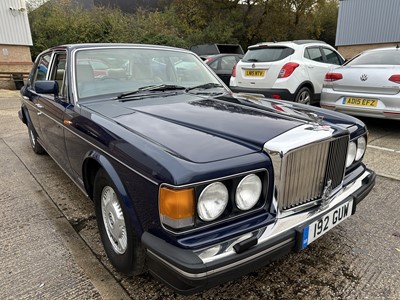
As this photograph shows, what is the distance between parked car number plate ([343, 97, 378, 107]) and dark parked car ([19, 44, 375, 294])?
2.95 m

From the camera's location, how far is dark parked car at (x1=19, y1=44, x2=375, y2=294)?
61.4 inches

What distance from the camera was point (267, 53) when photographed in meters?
6.71

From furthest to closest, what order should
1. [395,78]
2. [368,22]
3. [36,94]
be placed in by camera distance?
[368,22], [395,78], [36,94]

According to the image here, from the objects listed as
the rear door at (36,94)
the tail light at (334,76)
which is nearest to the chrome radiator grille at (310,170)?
the rear door at (36,94)

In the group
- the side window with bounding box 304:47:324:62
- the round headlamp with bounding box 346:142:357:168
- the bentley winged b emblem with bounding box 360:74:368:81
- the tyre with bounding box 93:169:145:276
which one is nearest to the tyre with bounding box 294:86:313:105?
the side window with bounding box 304:47:324:62

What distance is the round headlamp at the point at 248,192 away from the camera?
5.54ft

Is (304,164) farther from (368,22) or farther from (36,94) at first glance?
(368,22)

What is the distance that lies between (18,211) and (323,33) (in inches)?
1340

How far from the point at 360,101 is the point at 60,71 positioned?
4.53 m

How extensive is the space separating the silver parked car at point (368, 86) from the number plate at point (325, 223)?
11.4 feet

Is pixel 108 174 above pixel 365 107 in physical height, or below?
above

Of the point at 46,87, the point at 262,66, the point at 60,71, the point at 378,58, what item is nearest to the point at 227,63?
the point at 262,66

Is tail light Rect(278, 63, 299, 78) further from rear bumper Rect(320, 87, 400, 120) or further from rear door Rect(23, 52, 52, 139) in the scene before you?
rear door Rect(23, 52, 52, 139)

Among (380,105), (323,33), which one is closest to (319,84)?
(380,105)
